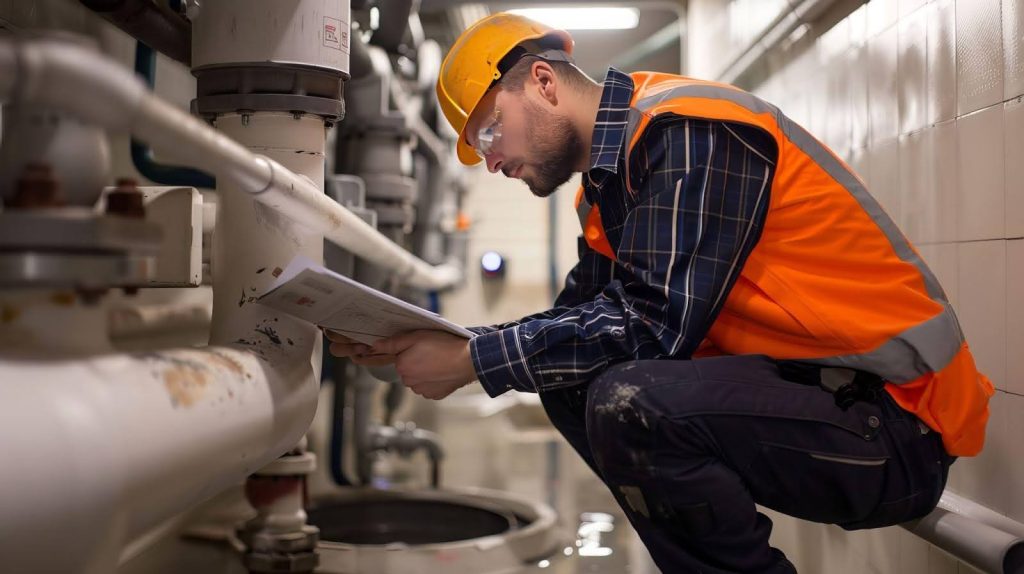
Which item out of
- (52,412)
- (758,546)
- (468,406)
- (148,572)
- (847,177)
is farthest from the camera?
Answer: (468,406)

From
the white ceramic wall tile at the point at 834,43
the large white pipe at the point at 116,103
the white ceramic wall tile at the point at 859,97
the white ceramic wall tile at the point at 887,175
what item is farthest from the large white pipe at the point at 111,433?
the white ceramic wall tile at the point at 834,43

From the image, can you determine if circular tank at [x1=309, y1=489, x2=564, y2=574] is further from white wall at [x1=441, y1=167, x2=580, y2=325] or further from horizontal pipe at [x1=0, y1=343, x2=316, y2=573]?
white wall at [x1=441, y1=167, x2=580, y2=325]

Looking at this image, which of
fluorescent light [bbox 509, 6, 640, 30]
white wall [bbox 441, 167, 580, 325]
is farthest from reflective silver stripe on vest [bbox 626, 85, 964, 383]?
white wall [bbox 441, 167, 580, 325]

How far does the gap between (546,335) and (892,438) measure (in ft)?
1.27

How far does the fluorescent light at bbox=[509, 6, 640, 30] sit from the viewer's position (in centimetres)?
335

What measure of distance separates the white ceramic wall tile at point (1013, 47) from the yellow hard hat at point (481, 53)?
536 mm

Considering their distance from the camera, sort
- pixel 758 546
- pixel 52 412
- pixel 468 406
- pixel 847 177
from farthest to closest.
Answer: pixel 468 406 → pixel 847 177 → pixel 758 546 → pixel 52 412

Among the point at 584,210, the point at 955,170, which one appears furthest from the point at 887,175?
the point at 584,210

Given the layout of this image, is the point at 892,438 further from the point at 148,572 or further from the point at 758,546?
the point at 148,572

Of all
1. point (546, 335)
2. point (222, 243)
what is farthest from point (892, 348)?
point (222, 243)

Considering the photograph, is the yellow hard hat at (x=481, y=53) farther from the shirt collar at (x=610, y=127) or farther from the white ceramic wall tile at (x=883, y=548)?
the white ceramic wall tile at (x=883, y=548)

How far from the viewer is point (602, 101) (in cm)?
110

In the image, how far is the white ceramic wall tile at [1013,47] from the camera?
999 mm

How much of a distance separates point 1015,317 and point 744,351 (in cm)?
30
